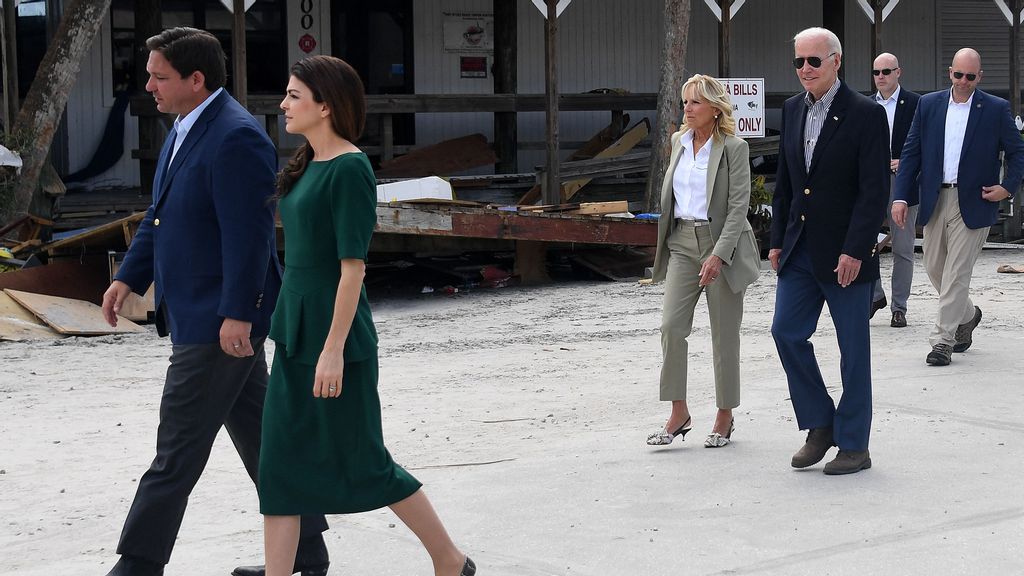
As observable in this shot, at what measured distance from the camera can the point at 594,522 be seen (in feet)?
16.7

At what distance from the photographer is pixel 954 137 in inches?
338

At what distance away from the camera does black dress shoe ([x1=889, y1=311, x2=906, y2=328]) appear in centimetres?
1000

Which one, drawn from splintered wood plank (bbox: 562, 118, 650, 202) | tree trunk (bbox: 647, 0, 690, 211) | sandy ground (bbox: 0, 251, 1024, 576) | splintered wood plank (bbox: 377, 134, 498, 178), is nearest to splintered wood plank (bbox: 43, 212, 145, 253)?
sandy ground (bbox: 0, 251, 1024, 576)

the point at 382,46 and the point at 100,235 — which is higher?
the point at 382,46

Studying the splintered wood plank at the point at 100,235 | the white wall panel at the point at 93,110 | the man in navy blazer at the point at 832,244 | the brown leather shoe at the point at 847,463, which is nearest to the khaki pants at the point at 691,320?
the man in navy blazer at the point at 832,244

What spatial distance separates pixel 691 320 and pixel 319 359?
2.72m

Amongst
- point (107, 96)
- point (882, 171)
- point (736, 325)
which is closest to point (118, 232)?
point (107, 96)

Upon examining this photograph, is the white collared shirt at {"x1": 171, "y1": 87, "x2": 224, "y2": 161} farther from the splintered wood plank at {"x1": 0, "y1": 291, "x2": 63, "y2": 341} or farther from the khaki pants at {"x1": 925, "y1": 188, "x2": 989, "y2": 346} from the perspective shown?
the splintered wood plank at {"x1": 0, "y1": 291, "x2": 63, "y2": 341}

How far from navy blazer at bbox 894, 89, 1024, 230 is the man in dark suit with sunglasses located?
1.25 m

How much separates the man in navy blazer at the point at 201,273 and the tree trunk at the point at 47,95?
30.7ft

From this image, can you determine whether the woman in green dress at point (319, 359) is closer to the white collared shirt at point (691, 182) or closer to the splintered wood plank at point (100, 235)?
the white collared shirt at point (691, 182)

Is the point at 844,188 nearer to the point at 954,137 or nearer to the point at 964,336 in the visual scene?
the point at 954,137

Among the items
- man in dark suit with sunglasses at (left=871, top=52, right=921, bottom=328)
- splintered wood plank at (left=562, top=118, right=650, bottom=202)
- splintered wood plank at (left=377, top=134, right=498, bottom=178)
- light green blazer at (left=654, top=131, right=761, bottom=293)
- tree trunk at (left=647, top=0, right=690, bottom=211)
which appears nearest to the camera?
light green blazer at (left=654, top=131, right=761, bottom=293)

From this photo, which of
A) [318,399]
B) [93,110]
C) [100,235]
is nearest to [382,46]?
[93,110]
